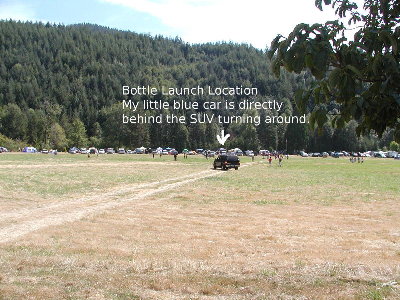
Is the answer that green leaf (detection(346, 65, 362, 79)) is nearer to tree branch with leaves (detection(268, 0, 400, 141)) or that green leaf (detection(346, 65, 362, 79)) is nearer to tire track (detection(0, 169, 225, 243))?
tree branch with leaves (detection(268, 0, 400, 141))

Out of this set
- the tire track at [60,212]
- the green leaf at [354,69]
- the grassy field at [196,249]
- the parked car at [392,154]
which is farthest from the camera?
the parked car at [392,154]

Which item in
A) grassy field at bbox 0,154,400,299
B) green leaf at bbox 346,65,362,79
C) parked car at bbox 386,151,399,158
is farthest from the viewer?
parked car at bbox 386,151,399,158

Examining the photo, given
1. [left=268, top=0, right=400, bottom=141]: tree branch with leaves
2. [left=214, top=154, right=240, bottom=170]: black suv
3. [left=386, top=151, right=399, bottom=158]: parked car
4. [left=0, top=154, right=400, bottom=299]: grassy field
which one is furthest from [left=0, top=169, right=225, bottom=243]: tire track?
[left=386, top=151, right=399, bottom=158]: parked car

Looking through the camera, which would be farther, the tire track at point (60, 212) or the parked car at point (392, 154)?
the parked car at point (392, 154)

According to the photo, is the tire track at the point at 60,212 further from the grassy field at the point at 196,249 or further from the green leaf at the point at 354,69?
the green leaf at the point at 354,69

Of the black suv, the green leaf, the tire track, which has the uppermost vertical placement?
the green leaf

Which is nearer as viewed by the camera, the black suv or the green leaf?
the green leaf

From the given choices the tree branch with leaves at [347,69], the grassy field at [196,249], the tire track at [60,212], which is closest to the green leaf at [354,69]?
the tree branch with leaves at [347,69]

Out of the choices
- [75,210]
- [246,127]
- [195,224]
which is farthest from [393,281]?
[246,127]

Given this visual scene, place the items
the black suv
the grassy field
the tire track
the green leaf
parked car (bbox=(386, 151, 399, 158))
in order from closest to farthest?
the green leaf
the grassy field
the tire track
the black suv
parked car (bbox=(386, 151, 399, 158))

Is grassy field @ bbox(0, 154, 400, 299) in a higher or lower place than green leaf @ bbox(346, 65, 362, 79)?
lower

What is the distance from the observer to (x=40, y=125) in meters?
160

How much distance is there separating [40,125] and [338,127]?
16486 cm

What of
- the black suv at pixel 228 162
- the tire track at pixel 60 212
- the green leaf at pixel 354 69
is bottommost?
the tire track at pixel 60 212
